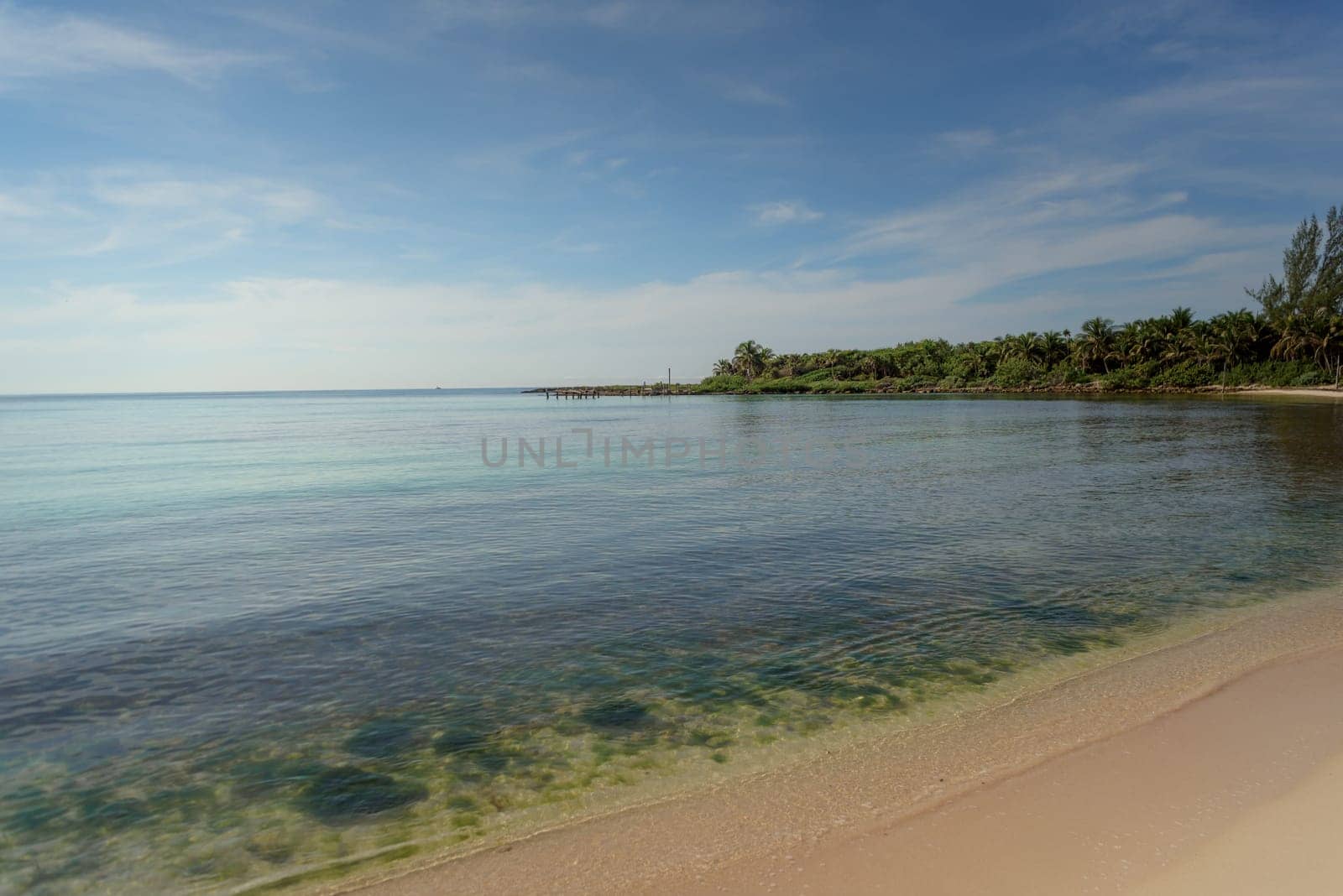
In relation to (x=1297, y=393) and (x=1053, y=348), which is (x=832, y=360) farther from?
(x=1297, y=393)

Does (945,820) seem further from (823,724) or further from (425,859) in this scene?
(425,859)

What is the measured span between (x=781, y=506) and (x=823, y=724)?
12432 mm

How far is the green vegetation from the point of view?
320 feet

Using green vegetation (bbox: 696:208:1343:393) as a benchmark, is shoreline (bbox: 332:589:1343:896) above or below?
below

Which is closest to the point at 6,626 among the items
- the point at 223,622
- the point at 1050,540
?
the point at 223,622

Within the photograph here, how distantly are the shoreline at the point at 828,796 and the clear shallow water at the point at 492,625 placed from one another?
1.61ft

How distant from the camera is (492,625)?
981 cm

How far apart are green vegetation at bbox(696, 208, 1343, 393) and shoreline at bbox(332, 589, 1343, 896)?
112 m

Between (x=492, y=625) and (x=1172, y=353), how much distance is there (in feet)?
421

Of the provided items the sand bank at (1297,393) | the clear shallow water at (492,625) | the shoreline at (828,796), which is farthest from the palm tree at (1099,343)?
the shoreline at (828,796)

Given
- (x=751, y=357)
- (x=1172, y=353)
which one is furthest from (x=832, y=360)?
(x=1172, y=353)

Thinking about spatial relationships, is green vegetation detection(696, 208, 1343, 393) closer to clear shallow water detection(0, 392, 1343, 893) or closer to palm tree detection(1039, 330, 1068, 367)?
palm tree detection(1039, 330, 1068, 367)

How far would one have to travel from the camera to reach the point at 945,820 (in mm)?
5055

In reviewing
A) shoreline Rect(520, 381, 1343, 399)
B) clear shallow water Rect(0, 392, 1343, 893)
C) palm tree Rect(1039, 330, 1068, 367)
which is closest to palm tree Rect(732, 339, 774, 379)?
shoreline Rect(520, 381, 1343, 399)
